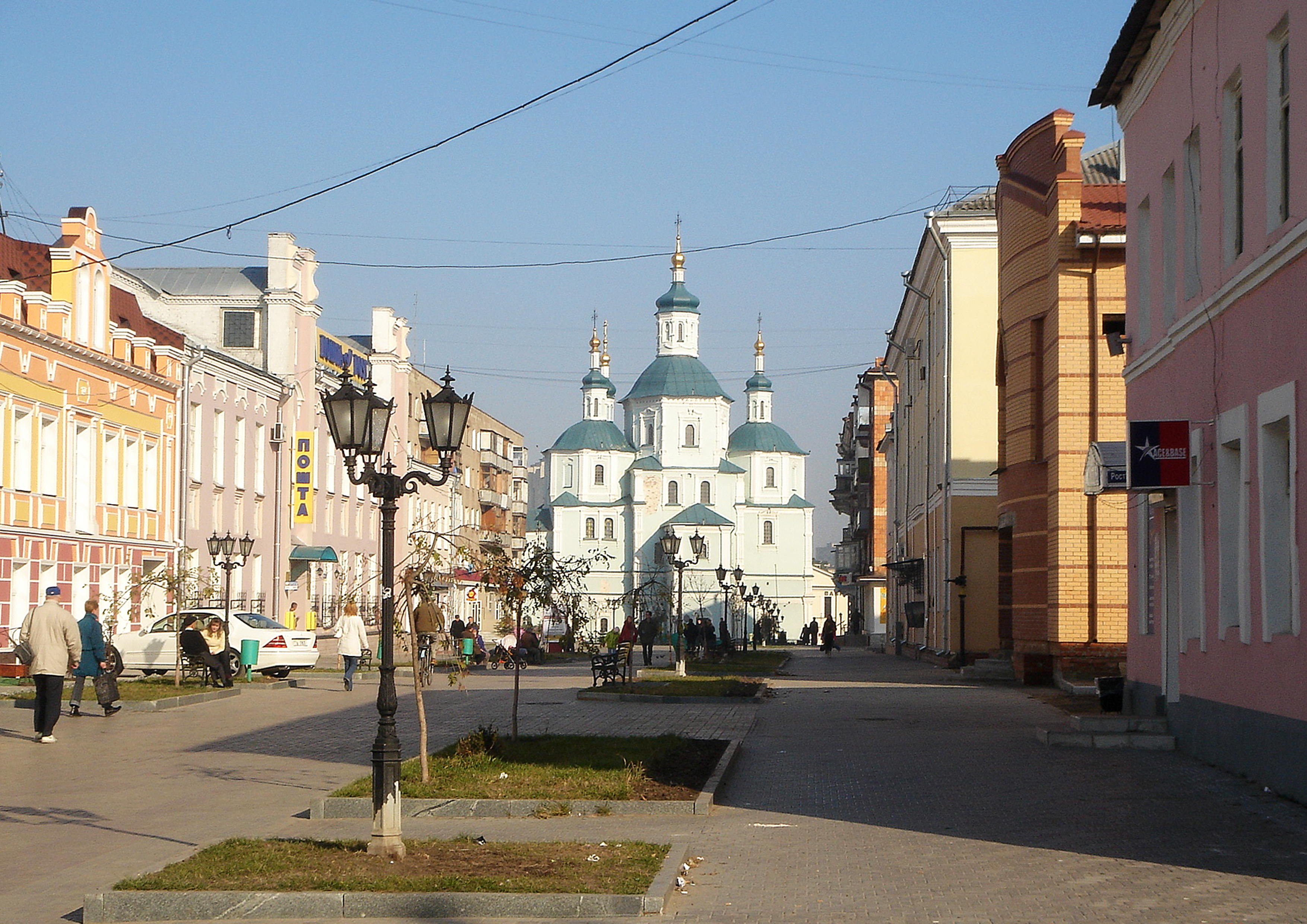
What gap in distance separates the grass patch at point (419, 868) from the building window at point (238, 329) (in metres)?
44.6

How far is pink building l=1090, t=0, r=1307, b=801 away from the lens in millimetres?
12117

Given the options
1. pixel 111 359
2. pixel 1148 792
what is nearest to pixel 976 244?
pixel 111 359

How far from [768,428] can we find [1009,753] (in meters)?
122

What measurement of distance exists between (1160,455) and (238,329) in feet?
141

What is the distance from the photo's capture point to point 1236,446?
45.5 ft

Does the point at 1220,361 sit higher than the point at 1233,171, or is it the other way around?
the point at 1233,171

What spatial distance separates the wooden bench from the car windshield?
23.7 feet

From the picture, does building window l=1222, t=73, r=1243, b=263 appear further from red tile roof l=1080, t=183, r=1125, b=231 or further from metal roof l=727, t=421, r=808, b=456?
metal roof l=727, t=421, r=808, b=456

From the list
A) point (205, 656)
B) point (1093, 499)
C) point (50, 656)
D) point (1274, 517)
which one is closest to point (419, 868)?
point (1274, 517)

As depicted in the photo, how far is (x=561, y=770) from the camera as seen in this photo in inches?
549

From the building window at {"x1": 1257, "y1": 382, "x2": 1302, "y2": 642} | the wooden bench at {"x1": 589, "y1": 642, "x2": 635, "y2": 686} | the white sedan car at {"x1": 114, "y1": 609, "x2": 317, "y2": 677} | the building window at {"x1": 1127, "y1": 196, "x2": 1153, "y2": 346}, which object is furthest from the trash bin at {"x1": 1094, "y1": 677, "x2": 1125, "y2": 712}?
the white sedan car at {"x1": 114, "y1": 609, "x2": 317, "y2": 677}

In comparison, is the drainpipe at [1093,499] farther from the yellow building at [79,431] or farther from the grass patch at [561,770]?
the yellow building at [79,431]

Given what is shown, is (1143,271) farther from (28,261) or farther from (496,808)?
(28,261)

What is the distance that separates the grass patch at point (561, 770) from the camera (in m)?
12.6
